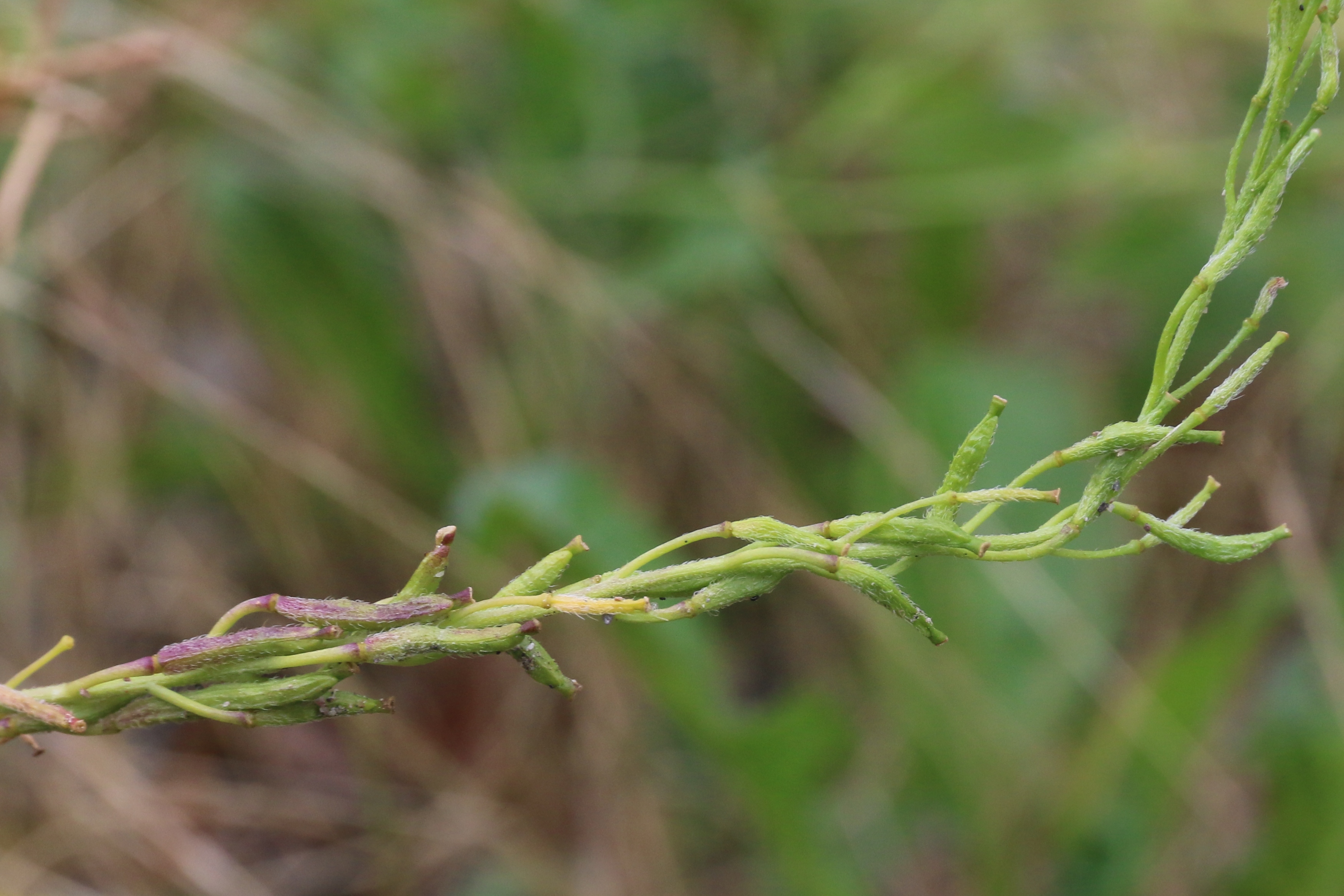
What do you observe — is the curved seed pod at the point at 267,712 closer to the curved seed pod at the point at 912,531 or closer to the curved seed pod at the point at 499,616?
the curved seed pod at the point at 499,616

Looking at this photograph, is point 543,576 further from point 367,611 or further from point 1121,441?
point 1121,441

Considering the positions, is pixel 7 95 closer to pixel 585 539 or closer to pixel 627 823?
pixel 585 539

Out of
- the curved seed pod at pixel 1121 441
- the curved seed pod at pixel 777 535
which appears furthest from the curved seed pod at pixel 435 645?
the curved seed pod at pixel 1121 441

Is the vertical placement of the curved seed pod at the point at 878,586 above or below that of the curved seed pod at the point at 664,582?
below

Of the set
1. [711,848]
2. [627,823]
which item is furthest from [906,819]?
[627,823]

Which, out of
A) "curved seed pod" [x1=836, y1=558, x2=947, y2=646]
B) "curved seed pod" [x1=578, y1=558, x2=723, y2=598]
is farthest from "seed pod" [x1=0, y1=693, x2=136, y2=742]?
"curved seed pod" [x1=836, y1=558, x2=947, y2=646]

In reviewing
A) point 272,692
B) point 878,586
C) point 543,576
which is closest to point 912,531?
point 878,586
